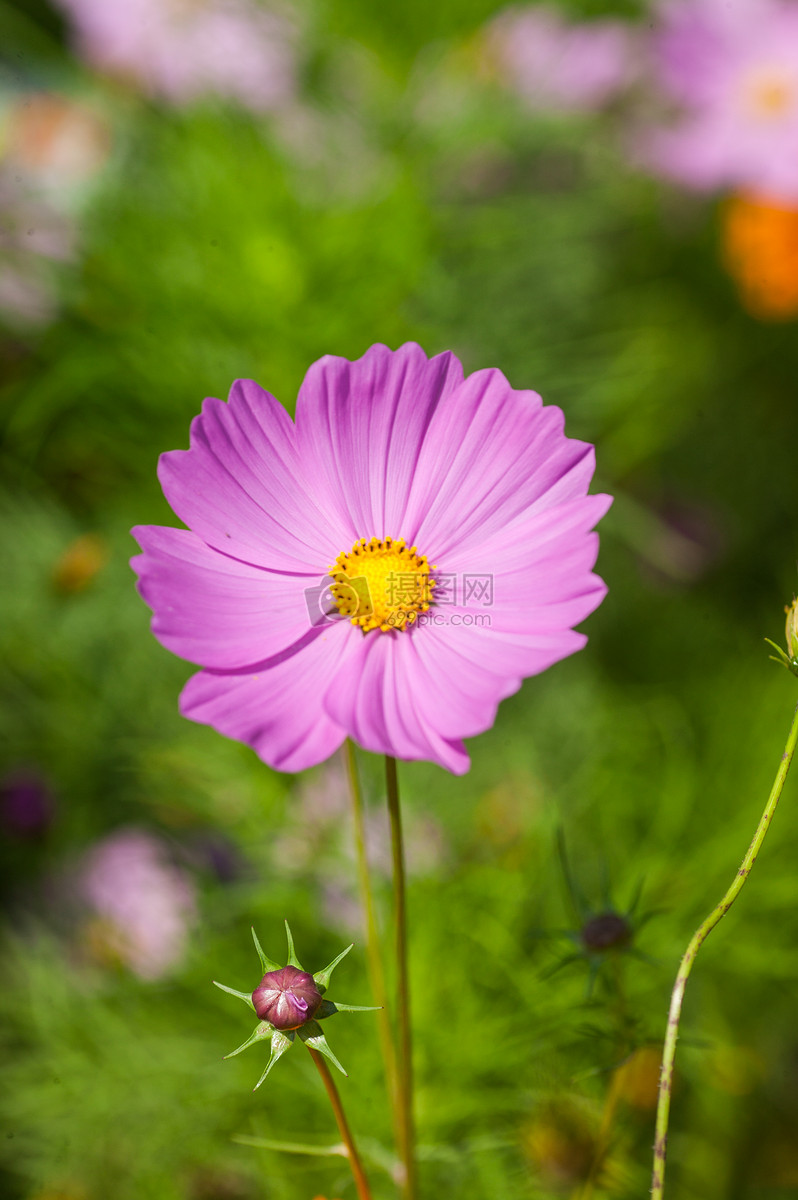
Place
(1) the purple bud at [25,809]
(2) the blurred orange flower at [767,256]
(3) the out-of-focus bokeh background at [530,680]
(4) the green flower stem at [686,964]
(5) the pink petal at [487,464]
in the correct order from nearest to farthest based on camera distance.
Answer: (4) the green flower stem at [686,964], (5) the pink petal at [487,464], (3) the out-of-focus bokeh background at [530,680], (1) the purple bud at [25,809], (2) the blurred orange flower at [767,256]

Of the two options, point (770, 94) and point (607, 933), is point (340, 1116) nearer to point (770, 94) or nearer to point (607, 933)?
point (607, 933)

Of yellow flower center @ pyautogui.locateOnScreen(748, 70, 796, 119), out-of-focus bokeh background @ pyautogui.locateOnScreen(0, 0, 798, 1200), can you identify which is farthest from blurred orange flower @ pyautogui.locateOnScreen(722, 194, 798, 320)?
yellow flower center @ pyautogui.locateOnScreen(748, 70, 796, 119)

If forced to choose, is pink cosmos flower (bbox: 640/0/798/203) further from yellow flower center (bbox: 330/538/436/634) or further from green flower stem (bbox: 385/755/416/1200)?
green flower stem (bbox: 385/755/416/1200)

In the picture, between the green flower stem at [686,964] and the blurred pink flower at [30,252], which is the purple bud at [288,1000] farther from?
the blurred pink flower at [30,252]

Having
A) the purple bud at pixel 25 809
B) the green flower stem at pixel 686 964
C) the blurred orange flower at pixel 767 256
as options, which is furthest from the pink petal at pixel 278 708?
the blurred orange flower at pixel 767 256

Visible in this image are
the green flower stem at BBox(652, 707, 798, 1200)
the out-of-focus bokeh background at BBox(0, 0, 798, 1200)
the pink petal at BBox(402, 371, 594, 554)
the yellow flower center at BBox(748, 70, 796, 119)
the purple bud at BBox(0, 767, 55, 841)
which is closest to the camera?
the green flower stem at BBox(652, 707, 798, 1200)

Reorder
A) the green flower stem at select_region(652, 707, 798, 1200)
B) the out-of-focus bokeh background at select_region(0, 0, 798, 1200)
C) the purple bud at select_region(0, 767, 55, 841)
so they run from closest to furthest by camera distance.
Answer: the green flower stem at select_region(652, 707, 798, 1200) → the out-of-focus bokeh background at select_region(0, 0, 798, 1200) → the purple bud at select_region(0, 767, 55, 841)
